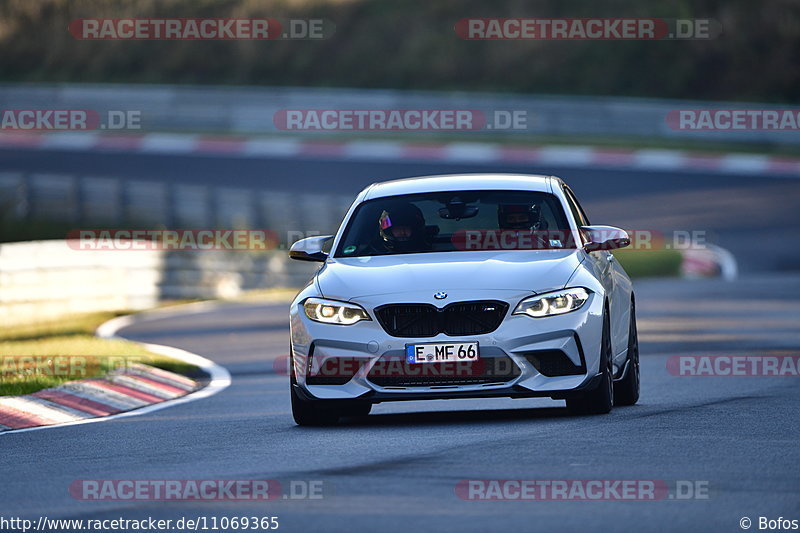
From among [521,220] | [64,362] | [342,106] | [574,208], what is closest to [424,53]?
[342,106]

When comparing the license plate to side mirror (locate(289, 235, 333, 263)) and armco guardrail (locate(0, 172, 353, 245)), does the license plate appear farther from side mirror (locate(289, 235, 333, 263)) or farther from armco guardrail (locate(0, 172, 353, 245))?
armco guardrail (locate(0, 172, 353, 245))

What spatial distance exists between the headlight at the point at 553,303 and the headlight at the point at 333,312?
95 cm

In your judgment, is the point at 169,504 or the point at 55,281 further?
the point at 55,281

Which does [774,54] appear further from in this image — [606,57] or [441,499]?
[441,499]

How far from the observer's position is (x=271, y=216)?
102 ft

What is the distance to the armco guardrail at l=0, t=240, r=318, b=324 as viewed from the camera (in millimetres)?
21625

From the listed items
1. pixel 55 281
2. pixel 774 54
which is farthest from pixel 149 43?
pixel 55 281

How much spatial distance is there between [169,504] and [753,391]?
626 centimetres

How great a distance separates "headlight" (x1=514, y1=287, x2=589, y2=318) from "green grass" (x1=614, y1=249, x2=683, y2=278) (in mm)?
20180

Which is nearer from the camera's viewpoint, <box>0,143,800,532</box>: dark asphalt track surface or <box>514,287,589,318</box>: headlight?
<box>0,143,800,532</box>: dark asphalt track surface

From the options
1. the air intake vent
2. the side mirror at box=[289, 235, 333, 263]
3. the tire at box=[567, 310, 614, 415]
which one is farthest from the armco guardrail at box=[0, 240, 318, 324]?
the tire at box=[567, 310, 614, 415]

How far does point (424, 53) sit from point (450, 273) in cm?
4027

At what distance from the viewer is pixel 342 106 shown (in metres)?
41.4

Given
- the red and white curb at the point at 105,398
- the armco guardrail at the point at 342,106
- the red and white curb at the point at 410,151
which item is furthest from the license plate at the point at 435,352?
the armco guardrail at the point at 342,106
